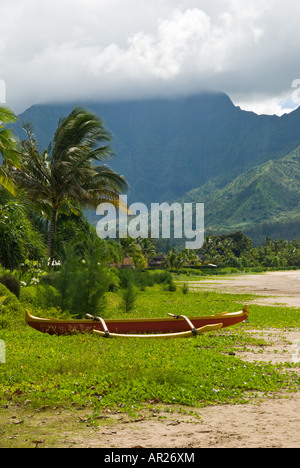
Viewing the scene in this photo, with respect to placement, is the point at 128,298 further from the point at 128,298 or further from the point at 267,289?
the point at 267,289

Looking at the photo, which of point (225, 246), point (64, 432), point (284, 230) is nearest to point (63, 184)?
point (64, 432)

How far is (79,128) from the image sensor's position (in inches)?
1088

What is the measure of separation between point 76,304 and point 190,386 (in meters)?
7.23

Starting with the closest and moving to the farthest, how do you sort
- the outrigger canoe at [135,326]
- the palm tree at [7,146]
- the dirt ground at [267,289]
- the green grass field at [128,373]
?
1. the green grass field at [128,373]
2. the outrigger canoe at [135,326]
3. the palm tree at [7,146]
4. the dirt ground at [267,289]

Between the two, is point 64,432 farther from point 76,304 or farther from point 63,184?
point 63,184

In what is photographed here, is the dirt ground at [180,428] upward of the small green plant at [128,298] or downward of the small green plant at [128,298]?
downward

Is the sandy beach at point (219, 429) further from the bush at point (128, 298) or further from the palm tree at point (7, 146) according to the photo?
the palm tree at point (7, 146)

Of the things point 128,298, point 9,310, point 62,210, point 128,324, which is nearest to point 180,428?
point 128,324

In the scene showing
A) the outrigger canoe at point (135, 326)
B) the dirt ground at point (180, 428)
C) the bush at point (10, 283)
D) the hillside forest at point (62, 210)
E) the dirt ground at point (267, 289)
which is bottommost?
the dirt ground at point (267, 289)

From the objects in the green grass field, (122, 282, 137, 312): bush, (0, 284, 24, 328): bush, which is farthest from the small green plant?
the green grass field

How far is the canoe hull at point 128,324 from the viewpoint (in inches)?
430

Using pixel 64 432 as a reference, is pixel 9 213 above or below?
above

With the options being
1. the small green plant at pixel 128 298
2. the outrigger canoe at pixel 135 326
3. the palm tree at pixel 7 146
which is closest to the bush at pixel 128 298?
the small green plant at pixel 128 298

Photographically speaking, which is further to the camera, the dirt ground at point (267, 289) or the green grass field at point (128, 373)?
the dirt ground at point (267, 289)
